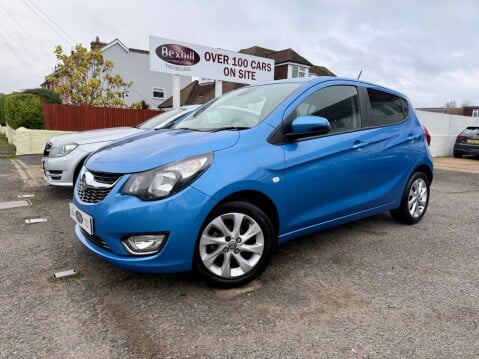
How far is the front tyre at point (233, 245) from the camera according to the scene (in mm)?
2744

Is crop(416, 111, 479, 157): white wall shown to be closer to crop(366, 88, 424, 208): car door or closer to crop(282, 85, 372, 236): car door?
crop(366, 88, 424, 208): car door

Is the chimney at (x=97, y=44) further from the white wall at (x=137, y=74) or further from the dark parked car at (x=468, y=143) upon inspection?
the dark parked car at (x=468, y=143)

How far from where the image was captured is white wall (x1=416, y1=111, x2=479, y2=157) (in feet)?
52.6

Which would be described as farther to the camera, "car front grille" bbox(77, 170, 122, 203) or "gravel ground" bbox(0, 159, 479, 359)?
"car front grille" bbox(77, 170, 122, 203)

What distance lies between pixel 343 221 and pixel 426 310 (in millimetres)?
1205

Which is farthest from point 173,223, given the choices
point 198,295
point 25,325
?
point 25,325

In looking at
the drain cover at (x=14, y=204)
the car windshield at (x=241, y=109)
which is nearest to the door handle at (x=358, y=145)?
the car windshield at (x=241, y=109)

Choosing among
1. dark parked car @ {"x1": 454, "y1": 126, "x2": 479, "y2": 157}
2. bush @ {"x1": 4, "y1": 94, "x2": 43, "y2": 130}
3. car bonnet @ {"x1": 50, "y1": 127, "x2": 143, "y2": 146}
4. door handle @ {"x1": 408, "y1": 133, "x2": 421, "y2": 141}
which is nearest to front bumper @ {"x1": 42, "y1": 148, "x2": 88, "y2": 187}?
car bonnet @ {"x1": 50, "y1": 127, "x2": 143, "y2": 146}

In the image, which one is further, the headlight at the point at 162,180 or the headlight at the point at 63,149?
the headlight at the point at 63,149

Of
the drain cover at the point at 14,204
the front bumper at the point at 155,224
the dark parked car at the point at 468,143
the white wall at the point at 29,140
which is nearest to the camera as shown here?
the front bumper at the point at 155,224

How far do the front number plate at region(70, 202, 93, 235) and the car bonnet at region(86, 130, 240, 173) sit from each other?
354 millimetres

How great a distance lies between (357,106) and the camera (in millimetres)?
3898

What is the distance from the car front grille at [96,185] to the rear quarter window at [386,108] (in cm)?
268

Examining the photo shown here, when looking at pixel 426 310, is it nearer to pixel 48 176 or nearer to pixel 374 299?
pixel 374 299
